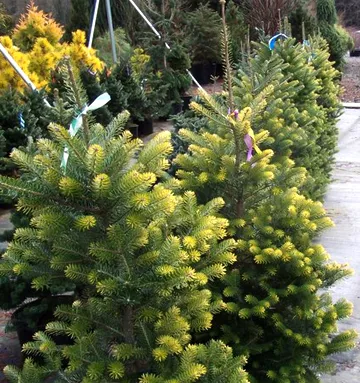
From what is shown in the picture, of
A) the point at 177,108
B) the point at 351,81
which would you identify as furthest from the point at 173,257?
the point at 351,81

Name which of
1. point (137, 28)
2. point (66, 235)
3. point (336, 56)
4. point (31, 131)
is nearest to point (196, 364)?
point (66, 235)

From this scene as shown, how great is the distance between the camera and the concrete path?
4.14m

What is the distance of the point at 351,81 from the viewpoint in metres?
19.3

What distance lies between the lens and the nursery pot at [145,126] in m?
10.5

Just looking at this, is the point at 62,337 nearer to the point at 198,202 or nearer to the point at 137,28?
the point at 198,202

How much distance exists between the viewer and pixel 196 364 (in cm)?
257

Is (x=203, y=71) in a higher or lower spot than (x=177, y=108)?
lower

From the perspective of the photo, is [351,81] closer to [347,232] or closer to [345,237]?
[347,232]

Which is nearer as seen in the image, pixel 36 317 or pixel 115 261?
pixel 115 261

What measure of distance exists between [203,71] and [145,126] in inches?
239

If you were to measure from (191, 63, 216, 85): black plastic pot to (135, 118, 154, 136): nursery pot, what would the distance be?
5.82 m

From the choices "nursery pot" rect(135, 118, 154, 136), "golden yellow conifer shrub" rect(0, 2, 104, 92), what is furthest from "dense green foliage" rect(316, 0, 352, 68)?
"golden yellow conifer shrub" rect(0, 2, 104, 92)

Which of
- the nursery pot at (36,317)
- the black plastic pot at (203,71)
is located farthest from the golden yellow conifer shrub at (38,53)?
the black plastic pot at (203,71)

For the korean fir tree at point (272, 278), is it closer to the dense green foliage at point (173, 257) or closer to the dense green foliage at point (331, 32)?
the dense green foliage at point (173, 257)
